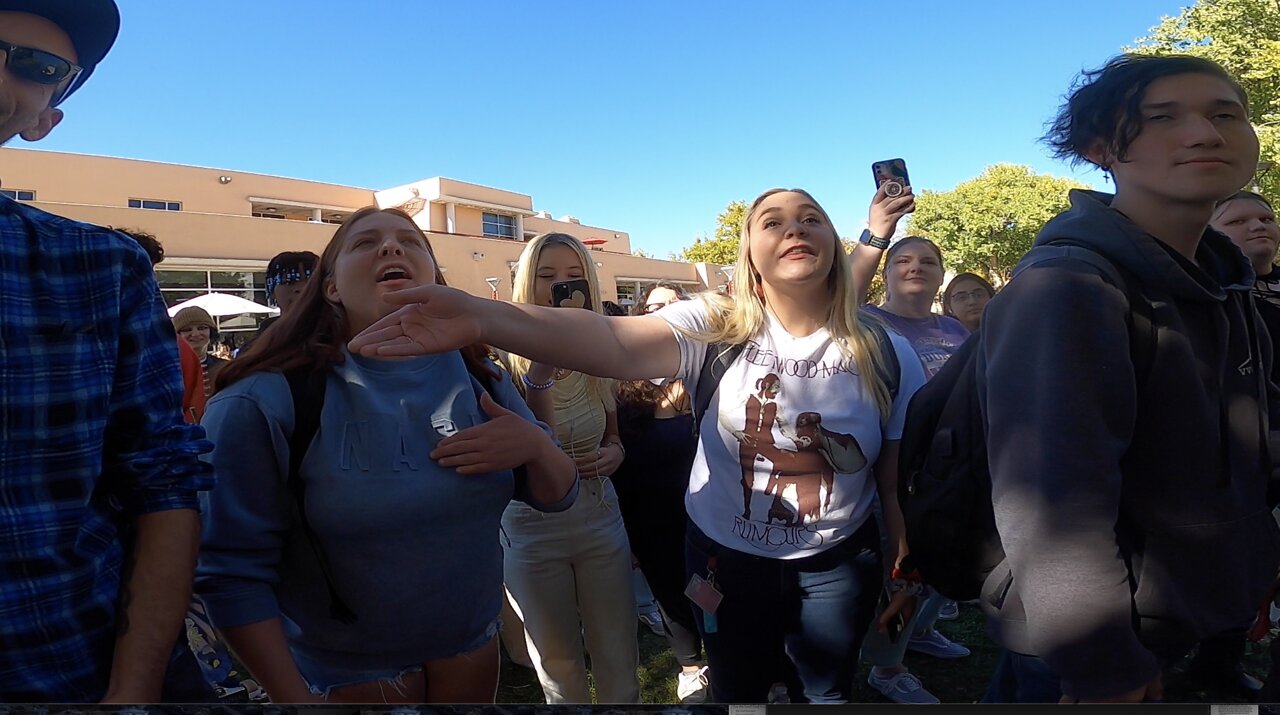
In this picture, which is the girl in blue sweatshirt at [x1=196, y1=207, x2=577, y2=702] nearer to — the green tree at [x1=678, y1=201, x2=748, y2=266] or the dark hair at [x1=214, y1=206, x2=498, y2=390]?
the dark hair at [x1=214, y1=206, x2=498, y2=390]

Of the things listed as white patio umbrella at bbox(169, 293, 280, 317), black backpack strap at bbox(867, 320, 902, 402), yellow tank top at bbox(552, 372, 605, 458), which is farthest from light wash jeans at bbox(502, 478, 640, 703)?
white patio umbrella at bbox(169, 293, 280, 317)

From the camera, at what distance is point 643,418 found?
8.53ft

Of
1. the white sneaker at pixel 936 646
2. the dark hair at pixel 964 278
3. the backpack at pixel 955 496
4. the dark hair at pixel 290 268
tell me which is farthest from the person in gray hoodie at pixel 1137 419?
the dark hair at pixel 964 278

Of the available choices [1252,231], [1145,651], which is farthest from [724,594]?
[1252,231]

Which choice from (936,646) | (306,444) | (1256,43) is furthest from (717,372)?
(1256,43)

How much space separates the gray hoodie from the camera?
0.87 m

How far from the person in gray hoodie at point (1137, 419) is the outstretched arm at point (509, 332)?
2.22 ft

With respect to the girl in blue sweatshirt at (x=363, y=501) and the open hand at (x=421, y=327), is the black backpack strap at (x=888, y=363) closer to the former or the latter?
the girl in blue sweatshirt at (x=363, y=501)

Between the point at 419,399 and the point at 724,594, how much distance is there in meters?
0.95

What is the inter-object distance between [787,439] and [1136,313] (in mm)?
763

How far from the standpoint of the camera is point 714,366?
158cm

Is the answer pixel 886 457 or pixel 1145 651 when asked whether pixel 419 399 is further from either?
pixel 1145 651

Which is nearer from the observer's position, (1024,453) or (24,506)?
(24,506)

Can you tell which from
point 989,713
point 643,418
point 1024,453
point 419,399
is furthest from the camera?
point 643,418
